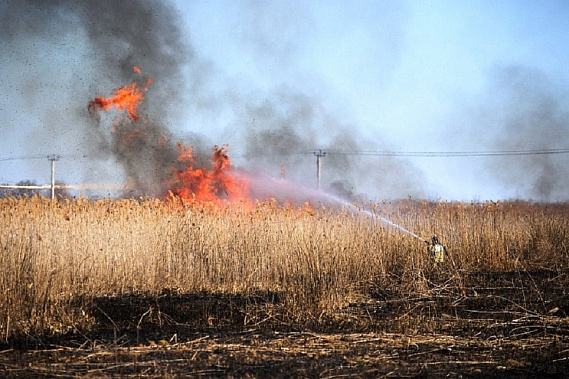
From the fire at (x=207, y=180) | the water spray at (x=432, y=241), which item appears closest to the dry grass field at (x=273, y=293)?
the water spray at (x=432, y=241)

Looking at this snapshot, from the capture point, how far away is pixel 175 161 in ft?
66.8

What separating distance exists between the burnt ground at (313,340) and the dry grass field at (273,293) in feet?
0.08

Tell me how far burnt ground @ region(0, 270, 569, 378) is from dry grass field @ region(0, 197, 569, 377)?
3 cm

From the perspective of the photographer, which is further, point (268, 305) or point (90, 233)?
point (90, 233)

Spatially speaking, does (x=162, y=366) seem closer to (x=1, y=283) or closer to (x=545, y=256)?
(x=1, y=283)

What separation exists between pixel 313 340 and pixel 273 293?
9.30ft

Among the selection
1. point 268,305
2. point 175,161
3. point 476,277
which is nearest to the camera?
point 268,305

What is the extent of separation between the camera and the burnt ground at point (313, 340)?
17.6 feet

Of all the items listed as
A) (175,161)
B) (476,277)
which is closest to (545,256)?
(476,277)

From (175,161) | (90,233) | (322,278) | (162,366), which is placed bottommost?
(162,366)

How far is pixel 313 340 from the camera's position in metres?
6.46

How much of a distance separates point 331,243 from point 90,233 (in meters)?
4.01

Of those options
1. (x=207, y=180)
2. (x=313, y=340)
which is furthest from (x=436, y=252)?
(x=207, y=180)

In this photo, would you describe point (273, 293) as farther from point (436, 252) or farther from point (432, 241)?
point (432, 241)
